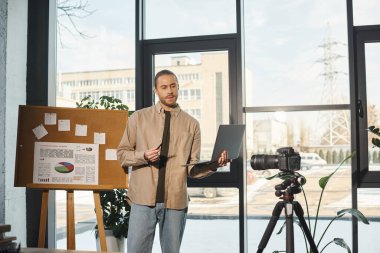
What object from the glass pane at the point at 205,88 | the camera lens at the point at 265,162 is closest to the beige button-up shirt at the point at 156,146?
the camera lens at the point at 265,162

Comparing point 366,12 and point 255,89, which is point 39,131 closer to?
point 255,89

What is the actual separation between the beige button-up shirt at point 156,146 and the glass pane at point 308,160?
949 millimetres

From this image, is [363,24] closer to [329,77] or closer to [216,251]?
[329,77]

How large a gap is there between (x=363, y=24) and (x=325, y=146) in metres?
1.02

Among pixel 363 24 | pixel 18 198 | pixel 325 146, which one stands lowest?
pixel 18 198

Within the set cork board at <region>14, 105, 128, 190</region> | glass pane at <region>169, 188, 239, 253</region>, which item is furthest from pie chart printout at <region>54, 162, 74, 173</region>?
glass pane at <region>169, 188, 239, 253</region>

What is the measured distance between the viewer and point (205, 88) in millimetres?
3785

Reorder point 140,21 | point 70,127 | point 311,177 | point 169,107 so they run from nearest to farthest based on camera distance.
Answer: point 169,107 < point 70,127 < point 311,177 < point 140,21

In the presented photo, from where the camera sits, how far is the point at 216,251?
12.1 ft

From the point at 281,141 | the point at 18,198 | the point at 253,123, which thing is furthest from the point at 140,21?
the point at 18,198

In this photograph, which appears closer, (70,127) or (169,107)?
(169,107)

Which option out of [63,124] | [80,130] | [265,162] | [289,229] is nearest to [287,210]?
[289,229]

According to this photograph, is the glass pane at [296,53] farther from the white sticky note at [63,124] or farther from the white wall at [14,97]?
the white wall at [14,97]

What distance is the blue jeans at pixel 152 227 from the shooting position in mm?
2736
